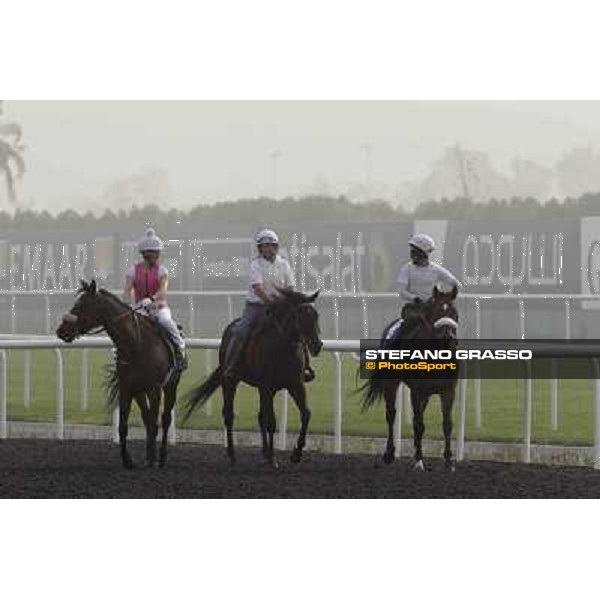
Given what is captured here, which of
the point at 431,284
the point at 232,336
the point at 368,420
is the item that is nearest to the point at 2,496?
the point at 232,336

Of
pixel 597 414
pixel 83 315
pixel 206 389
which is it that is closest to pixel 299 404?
pixel 206 389

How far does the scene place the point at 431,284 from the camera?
32.8 feet

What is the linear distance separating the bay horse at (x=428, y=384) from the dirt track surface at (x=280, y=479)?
0.90 feet

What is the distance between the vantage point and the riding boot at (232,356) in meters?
11.0

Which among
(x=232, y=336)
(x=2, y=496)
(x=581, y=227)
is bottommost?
(x=2, y=496)

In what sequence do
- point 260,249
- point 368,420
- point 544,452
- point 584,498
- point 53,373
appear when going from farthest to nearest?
1. point 53,373
2. point 368,420
3. point 544,452
4. point 260,249
5. point 584,498

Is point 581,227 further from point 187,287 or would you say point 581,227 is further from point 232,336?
point 232,336

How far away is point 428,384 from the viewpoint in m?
10.3

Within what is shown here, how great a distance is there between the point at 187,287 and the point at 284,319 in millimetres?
16467

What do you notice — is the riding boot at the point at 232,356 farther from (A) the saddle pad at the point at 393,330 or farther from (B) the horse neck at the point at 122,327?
(A) the saddle pad at the point at 393,330

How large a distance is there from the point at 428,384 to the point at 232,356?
1533 mm

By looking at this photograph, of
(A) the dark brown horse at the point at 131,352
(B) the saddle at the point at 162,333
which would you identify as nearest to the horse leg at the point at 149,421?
(A) the dark brown horse at the point at 131,352

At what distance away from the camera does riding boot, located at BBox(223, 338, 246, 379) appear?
36.0ft

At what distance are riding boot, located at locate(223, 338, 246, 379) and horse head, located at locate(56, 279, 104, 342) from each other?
106 centimetres
